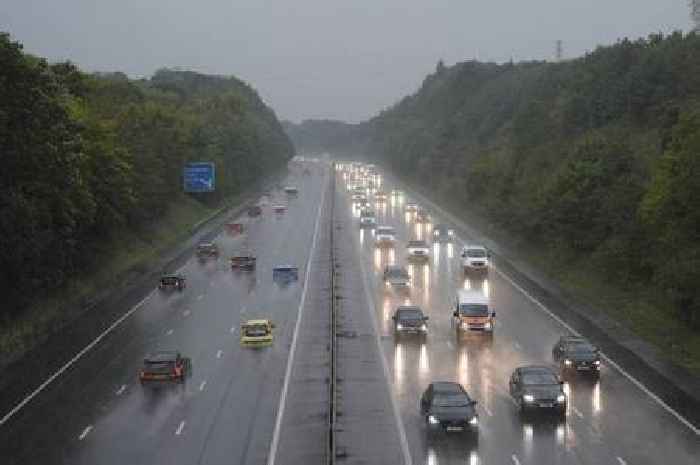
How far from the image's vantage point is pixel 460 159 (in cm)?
18100

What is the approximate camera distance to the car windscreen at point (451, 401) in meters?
34.1

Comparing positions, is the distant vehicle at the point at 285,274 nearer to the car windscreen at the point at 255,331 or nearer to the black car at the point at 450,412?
the car windscreen at the point at 255,331

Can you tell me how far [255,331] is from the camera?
168 feet

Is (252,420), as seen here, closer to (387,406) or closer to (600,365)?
(387,406)

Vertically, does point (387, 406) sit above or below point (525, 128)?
below

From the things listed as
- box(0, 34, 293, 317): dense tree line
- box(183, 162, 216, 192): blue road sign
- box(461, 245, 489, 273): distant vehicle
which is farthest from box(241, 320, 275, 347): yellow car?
box(183, 162, 216, 192): blue road sign

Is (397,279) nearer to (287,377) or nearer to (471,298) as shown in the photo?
(471,298)

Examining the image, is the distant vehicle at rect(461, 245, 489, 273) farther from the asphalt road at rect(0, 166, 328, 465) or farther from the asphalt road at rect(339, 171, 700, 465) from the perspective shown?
the asphalt road at rect(0, 166, 328, 465)

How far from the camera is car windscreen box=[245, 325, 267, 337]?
168ft

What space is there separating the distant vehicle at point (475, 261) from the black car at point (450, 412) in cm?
4216

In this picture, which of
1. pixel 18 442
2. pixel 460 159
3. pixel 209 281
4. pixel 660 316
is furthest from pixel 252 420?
pixel 460 159

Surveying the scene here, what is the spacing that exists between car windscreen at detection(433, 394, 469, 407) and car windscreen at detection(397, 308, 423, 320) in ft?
58.6

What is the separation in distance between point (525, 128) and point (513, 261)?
55.9m

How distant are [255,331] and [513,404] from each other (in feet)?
55.0
